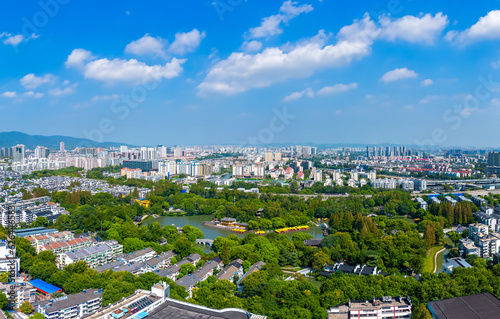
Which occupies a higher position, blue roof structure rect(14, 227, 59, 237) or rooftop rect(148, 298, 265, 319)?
rooftop rect(148, 298, 265, 319)

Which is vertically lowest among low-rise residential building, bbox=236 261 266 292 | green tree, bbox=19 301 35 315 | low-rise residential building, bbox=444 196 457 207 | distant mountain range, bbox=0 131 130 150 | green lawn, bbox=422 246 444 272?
green lawn, bbox=422 246 444 272

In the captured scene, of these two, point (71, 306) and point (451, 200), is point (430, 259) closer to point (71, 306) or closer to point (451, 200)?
point (451, 200)

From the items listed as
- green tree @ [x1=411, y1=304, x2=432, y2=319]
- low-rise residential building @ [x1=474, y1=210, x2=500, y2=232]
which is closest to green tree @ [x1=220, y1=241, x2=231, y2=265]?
green tree @ [x1=411, y1=304, x2=432, y2=319]

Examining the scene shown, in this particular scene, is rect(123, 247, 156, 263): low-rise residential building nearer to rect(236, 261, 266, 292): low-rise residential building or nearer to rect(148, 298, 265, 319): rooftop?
rect(236, 261, 266, 292): low-rise residential building

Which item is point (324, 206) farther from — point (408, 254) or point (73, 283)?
point (73, 283)

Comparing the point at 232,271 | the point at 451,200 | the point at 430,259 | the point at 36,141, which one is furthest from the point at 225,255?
the point at 36,141

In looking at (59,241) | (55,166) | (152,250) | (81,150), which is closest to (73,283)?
(152,250)
